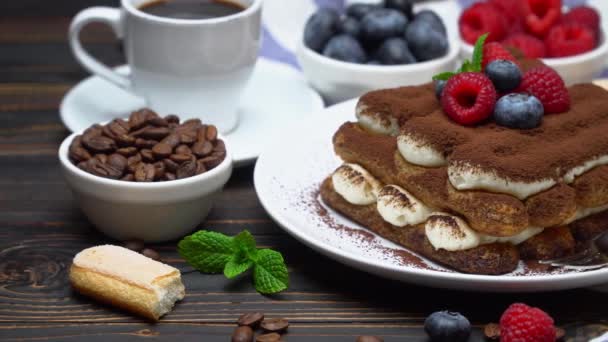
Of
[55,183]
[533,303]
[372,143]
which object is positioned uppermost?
[372,143]

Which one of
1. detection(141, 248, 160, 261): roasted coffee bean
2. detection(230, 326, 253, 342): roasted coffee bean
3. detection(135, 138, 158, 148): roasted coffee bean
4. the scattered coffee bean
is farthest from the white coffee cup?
detection(230, 326, 253, 342): roasted coffee bean

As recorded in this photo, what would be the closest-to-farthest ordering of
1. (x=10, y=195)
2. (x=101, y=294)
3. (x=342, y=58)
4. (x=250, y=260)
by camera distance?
(x=101, y=294), (x=250, y=260), (x=10, y=195), (x=342, y=58)

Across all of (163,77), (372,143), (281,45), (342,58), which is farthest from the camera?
(281,45)

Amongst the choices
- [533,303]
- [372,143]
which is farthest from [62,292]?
[533,303]

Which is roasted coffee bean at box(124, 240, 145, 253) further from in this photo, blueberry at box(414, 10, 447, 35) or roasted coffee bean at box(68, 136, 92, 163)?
blueberry at box(414, 10, 447, 35)

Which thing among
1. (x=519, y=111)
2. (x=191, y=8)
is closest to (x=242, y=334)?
(x=519, y=111)

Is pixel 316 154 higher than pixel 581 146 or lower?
lower

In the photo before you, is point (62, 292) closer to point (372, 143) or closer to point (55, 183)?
point (55, 183)
